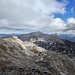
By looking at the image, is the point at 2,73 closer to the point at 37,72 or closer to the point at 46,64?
the point at 37,72

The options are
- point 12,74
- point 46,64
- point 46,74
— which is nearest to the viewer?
point 12,74

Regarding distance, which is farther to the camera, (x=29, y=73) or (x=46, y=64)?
(x=46, y=64)

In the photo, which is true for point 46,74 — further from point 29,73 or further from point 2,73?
point 2,73

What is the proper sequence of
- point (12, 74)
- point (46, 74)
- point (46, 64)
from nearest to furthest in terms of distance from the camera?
point (12, 74), point (46, 74), point (46, 64)

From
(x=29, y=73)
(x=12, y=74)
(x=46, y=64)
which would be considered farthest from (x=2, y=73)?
(x=46, y=64)

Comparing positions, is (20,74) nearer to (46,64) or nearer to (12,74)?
(12,74)

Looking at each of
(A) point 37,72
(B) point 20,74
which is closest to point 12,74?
(B) point 20,74

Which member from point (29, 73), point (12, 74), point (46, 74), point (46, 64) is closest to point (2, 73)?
point (12, 74)

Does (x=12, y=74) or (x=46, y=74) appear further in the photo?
(x=46, y=74)
